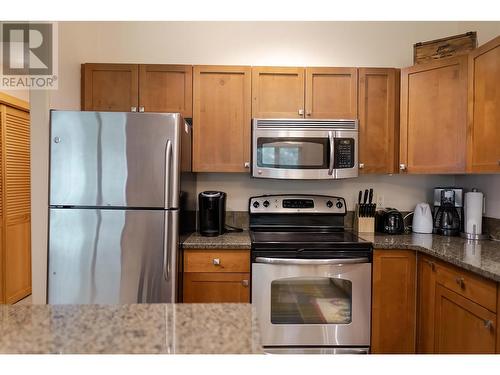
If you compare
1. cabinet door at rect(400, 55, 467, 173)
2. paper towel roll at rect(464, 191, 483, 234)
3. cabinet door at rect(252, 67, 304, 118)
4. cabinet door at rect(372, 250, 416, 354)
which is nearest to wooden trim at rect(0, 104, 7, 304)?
cabinet door at rect(252, 67, 304, 118)

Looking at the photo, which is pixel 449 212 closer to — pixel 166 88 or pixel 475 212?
pixel 475 212

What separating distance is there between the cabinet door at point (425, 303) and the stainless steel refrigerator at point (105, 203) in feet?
5.36

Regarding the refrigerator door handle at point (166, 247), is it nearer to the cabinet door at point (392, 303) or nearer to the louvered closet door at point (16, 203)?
the cabinet door at point (392, 303)

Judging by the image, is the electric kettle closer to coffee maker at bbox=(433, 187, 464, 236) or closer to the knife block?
coffee maker at bbox=(433, 187, 464, 236)

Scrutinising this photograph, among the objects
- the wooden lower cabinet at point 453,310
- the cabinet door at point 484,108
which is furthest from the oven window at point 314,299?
the cabinet door at point 484,108

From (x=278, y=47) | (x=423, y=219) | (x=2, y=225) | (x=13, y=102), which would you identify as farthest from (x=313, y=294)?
(x=13, y=102)

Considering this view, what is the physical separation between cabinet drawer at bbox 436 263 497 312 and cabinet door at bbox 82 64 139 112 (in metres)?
2.30

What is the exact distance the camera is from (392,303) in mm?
2117

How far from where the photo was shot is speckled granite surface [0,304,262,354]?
0.67 metres

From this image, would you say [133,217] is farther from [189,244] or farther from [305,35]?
[305,35]

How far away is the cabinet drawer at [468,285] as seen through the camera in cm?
147

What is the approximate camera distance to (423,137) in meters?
2.29
